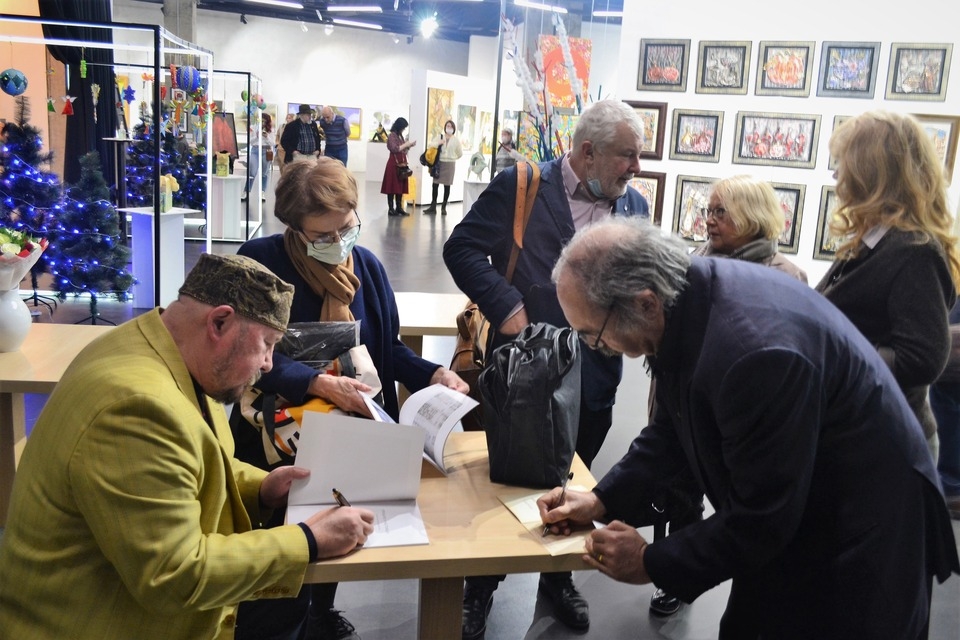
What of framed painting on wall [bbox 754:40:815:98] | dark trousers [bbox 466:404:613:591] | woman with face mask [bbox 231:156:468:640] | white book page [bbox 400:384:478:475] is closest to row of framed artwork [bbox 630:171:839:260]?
framed painting on wall [bbox 754:40:815:98]

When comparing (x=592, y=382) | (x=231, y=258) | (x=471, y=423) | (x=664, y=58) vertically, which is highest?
(x=664, y=58)

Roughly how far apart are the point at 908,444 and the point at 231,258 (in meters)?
1.30

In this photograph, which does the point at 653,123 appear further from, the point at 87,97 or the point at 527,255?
the point at 87,97

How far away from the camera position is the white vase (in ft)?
10.9

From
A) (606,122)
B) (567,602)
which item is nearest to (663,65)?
(606,122)

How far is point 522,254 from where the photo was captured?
287 centimetres

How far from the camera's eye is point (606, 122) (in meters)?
2.75

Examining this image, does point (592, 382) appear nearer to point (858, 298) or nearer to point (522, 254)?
point (522, 254)

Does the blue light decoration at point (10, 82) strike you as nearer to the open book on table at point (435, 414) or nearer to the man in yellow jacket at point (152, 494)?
the open book on table at point (435, 414)

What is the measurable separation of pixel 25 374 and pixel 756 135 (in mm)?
4709

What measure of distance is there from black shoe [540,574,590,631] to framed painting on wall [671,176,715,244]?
3490 mm

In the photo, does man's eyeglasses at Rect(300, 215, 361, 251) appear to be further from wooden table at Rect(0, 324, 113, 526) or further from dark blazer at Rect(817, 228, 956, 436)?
dark blazer at Rect(817, 228, 956, 436)

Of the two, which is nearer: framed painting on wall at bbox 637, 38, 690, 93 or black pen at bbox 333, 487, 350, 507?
black pen at bbox 333, 487, 350, 507

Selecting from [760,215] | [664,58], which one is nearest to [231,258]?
[760,215]
